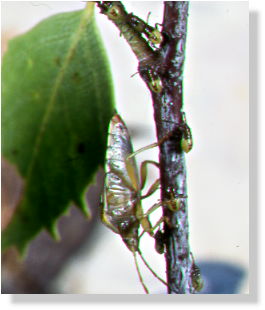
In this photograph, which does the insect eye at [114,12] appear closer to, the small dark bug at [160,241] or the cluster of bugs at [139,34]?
the cluster of bugs at [139,34]

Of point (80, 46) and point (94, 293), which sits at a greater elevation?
point (80, 46)

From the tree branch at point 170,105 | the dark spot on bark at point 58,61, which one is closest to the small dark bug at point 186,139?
the tree branch at point 170,105

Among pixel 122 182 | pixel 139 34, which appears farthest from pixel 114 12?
pixel 122 182

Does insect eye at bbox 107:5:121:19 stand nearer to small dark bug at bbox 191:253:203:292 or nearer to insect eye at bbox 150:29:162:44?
insect eye at bbox 150:29:162:44

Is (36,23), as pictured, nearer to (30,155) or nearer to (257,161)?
(30,155)

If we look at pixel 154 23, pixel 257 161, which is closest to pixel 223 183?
pixel 257 161

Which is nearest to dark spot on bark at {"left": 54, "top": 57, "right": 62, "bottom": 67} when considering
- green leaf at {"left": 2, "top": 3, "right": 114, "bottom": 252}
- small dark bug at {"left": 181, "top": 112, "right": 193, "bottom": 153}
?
green leaf at {"left": 2, "top": 3, "right": 114, "bottom": 252}

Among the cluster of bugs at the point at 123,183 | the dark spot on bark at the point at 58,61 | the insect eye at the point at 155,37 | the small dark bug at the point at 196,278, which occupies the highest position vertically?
the insect eye at the point at 155,37
